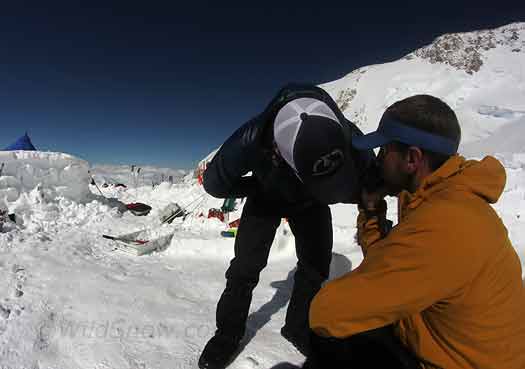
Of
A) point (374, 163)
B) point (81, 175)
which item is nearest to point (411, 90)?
point (81, 175)

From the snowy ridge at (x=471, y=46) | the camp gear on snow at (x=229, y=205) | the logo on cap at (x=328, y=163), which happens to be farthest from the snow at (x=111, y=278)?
the snowy ridge at (x=471, y=46)

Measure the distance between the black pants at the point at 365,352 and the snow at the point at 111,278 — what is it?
77 centimetres

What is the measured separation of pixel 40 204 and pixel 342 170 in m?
6.38

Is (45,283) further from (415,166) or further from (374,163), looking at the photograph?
(415,166)

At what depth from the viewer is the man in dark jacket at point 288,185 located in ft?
4.66

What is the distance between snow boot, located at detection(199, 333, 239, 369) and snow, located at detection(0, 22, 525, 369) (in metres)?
0.08

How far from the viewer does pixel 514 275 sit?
1.04 meters

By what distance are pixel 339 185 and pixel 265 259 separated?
31.2 inches

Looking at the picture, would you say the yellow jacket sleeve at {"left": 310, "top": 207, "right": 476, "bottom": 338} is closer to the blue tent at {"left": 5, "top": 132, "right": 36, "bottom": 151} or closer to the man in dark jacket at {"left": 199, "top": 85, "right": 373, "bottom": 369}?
the man in dark jacket at {"left": 199, "top": 85, "right": 373, "bottom": 369}

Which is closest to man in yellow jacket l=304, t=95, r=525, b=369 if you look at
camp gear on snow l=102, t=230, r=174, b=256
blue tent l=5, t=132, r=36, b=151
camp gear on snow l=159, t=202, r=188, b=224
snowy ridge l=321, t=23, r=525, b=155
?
camp gear on snow l=102, t=230, r=174, b=256

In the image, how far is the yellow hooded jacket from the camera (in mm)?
893

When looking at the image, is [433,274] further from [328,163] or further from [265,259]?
[265,259]

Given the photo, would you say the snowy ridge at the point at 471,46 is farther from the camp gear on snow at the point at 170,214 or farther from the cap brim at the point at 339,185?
the cap brim at the point at 339,185

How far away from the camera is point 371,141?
131 cm
